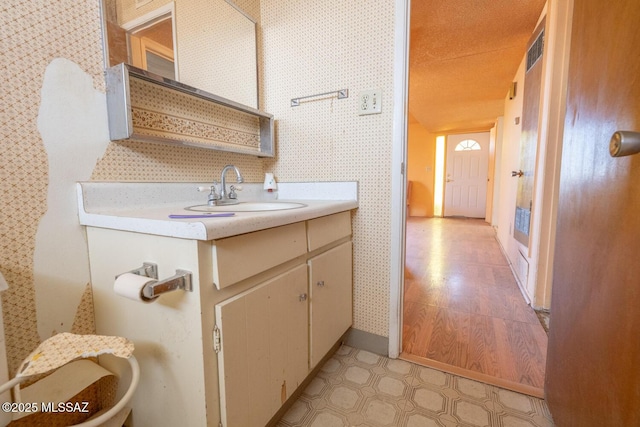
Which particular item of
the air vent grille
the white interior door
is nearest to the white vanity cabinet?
the air vent grille

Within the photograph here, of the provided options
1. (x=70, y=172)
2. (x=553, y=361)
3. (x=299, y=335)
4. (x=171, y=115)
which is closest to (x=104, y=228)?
(x=70, y=172)

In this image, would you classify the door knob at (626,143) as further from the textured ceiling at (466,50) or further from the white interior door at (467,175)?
the white interior door at (467,175)

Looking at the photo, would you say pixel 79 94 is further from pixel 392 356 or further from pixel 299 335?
pixel 392 356

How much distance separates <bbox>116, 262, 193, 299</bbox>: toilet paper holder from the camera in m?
0.58

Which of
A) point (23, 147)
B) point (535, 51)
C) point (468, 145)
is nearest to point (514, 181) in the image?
point (535, 51)

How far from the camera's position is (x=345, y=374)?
4.10ft

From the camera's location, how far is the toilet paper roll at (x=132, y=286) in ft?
1.94

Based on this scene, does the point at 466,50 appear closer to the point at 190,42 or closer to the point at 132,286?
the point at 190,42

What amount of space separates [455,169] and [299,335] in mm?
6301

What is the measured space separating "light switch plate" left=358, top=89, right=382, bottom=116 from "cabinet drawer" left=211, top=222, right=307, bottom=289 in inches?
26.0

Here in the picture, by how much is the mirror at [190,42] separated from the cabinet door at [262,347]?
91 centimetres

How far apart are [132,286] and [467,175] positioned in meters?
6.73

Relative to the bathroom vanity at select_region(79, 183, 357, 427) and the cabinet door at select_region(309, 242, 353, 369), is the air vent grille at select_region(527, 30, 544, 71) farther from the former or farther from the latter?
the bathroom vanity at select_region(79, 183, 357, 427)

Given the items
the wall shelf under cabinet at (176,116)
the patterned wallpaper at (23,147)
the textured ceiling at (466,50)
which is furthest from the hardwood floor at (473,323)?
the textured ceiling at (466,50)
